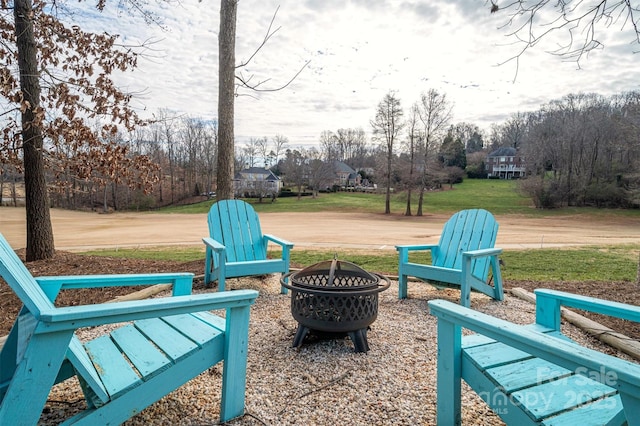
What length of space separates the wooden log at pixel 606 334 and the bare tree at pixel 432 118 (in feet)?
69.4

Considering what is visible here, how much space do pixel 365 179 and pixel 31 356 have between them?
47.0 meters

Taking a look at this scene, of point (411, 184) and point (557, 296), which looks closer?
point (557, 296)

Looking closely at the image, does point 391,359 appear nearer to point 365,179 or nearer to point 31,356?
point 31,356

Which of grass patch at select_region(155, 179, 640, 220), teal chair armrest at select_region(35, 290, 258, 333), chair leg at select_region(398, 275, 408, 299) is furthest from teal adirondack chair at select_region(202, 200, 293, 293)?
grass patch at select_region(155, 179, 640, 220)

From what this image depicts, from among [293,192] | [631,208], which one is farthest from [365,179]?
[631,208]

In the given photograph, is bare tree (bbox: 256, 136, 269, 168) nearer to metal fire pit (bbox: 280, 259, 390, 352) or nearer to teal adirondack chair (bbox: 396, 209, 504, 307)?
teal adirondack chair (bbox: 396, 209, 504, 307)

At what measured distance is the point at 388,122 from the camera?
78.8ft

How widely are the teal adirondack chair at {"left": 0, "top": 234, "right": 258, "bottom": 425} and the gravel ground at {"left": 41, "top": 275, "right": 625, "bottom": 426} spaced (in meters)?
0.28

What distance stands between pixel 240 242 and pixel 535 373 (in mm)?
3450

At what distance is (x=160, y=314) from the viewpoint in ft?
4.82

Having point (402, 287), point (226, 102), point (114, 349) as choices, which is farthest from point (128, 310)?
point (226, 102)

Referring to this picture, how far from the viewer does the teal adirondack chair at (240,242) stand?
403 cm

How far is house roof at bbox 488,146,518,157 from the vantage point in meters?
52.3

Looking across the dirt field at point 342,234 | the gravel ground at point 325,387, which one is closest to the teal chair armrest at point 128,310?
the gravel ground at point 325,387
